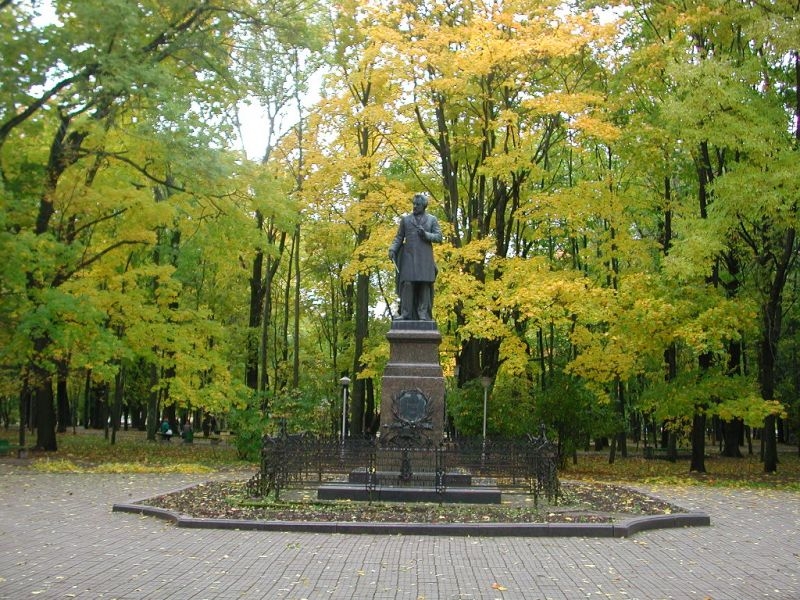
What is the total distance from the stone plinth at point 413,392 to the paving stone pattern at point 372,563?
406 cm

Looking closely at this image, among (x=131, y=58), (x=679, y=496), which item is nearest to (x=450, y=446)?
(x=679, y=496)

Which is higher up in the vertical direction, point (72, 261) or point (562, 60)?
point (562, 60)

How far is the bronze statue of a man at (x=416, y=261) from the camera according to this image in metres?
15.8

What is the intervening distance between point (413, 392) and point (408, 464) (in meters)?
1.72

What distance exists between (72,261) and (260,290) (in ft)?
41.4

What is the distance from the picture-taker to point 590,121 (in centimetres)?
2067

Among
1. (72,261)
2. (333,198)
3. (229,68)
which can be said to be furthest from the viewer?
(333,198)

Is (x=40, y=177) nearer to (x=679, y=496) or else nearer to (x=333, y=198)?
(x=333, y=198)

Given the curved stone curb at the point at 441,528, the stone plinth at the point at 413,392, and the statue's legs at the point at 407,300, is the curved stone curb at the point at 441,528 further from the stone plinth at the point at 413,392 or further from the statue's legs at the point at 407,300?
the statue's legs at the point at 407,300

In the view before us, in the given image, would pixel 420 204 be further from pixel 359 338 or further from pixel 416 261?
pixel 359 338

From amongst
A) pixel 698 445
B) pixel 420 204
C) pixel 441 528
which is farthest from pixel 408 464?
pixel 698 445

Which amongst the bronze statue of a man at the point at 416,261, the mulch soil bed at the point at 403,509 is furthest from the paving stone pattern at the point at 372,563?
the bronze statue of a man at the point at 416,261

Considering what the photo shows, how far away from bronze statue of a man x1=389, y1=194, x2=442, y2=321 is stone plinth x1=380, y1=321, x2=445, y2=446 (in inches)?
32.6

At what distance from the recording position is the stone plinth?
1427 cm
